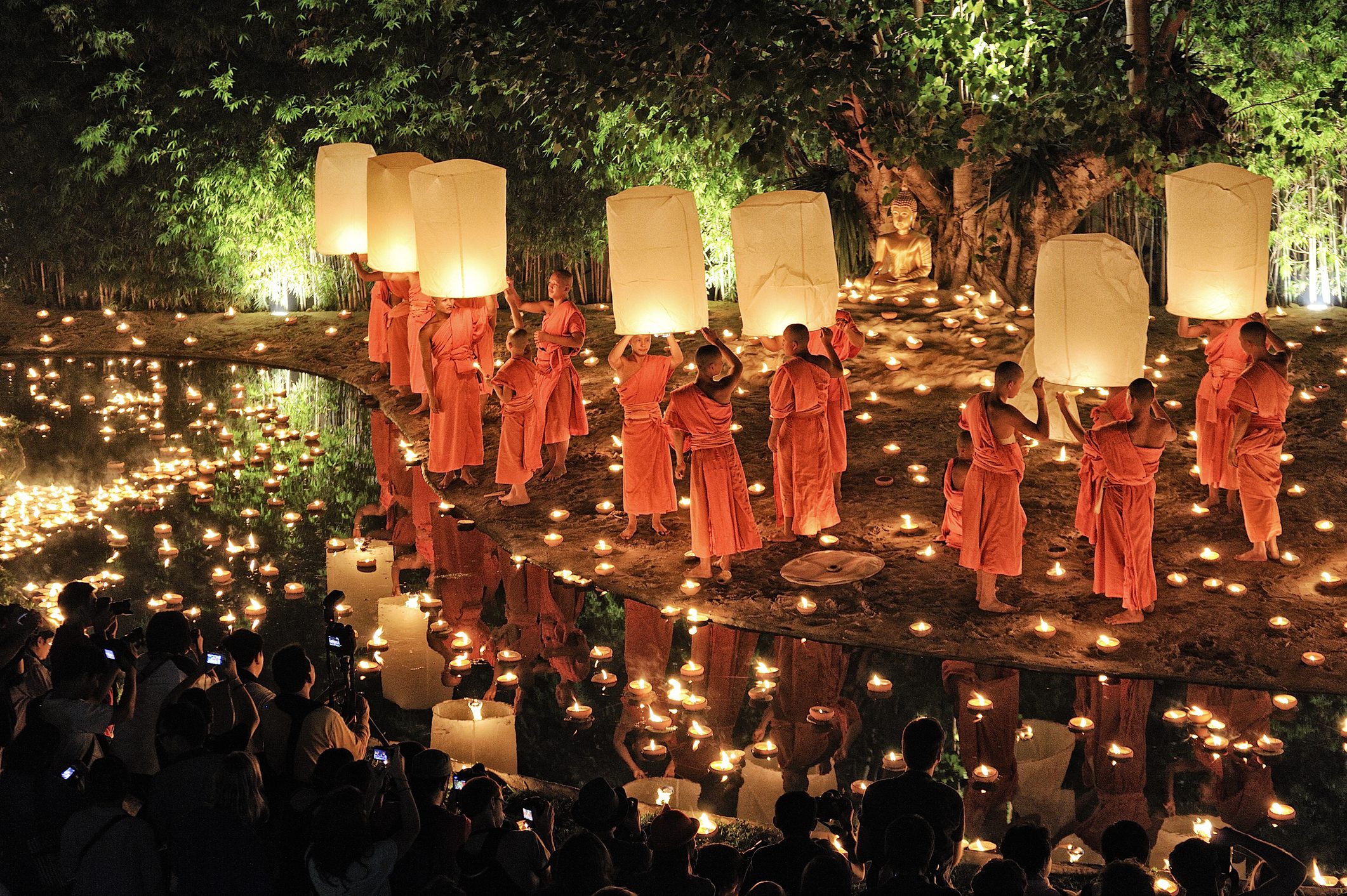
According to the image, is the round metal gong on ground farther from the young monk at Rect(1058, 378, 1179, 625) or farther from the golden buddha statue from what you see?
the golden buddha statue

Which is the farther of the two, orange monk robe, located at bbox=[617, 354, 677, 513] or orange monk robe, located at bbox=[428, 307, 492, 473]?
orange monk robe, located at bbox=[428, 307, 492, 473]

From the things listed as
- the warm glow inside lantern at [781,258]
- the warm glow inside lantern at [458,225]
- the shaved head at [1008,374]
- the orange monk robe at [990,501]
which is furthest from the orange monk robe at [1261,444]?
the warm glow inside lantern at [458,225]

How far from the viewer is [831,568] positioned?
883cm

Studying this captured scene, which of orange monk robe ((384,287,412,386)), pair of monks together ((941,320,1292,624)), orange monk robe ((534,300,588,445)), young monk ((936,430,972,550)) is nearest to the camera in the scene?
pair of monks together ((941,320,1292,624))

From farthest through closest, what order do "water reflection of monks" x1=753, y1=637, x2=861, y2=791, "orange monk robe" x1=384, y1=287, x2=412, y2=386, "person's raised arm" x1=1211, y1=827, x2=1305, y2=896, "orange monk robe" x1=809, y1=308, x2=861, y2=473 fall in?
"orange monk robe" x1=384, y1=287, x2=412, y2=386 < "orange monk robe" x1=809, y1=308, x2=861, y2=473 < "water reflection of monks" x1=753, y1=637, x2=861, y2=791 < "person's raised arm" x1=1211, y1=827, x2=1305, y2=896

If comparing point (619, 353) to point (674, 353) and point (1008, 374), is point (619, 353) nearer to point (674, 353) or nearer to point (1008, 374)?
point (674, 353)

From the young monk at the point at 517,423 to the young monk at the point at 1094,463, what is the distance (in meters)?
3.96

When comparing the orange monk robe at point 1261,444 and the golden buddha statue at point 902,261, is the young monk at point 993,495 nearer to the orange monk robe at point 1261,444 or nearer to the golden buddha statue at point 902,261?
the orange monk robe at point 1261,444

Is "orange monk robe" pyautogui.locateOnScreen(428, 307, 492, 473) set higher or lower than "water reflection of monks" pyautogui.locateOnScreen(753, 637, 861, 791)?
higher

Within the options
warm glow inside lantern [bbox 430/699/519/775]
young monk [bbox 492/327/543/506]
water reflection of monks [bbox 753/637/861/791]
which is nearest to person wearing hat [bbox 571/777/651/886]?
water reflection of monks [bbox 753/637/861/791]

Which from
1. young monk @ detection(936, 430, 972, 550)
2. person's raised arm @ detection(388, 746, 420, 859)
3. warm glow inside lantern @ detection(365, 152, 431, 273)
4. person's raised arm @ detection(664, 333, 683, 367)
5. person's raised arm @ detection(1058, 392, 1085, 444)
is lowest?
person's raised arm @ detection(388, 746, 420, 859)

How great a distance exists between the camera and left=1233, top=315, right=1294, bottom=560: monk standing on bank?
8555 millimetres

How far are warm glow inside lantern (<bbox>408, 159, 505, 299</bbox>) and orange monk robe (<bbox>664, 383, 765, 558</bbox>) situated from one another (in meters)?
2.37

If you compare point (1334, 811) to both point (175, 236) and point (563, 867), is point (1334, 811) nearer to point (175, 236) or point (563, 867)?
point (563, 867)
